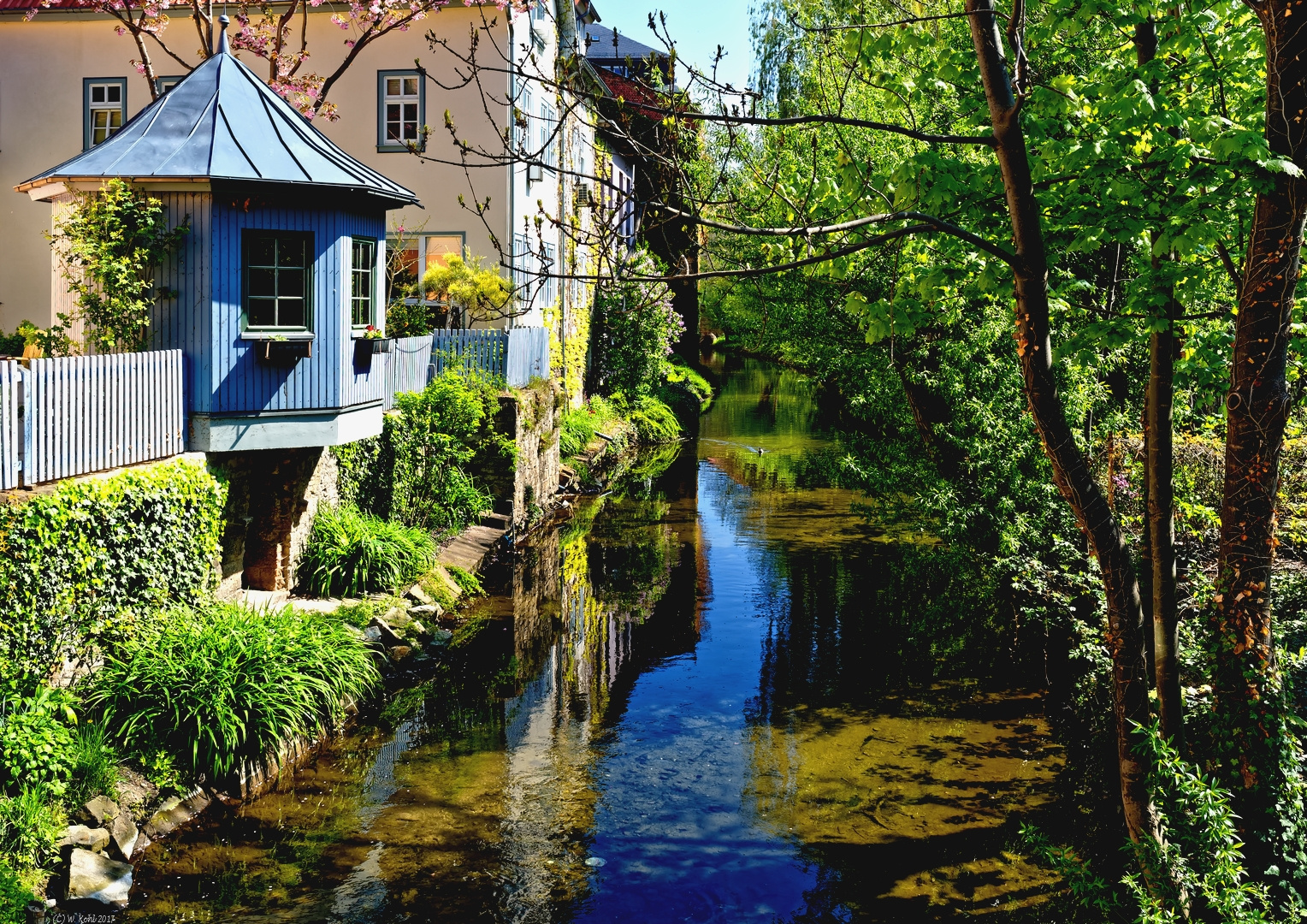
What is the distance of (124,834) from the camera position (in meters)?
8.84

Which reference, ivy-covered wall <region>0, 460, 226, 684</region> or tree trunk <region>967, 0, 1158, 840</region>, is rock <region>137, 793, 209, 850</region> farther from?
tree trunk <region>967, 0, 1158, 840</region>

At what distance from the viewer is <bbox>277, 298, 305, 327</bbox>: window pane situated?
13602mm

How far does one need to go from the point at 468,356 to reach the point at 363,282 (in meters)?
5.42

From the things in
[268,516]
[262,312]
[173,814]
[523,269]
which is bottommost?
[173,814]

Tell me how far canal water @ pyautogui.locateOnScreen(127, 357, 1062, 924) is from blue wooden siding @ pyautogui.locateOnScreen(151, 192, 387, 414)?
3797 millimetres

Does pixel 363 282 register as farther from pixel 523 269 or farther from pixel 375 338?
pixel 523 269

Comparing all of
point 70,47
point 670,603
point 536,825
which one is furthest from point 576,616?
→ point 70,47

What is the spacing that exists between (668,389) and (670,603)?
2495 centimetres

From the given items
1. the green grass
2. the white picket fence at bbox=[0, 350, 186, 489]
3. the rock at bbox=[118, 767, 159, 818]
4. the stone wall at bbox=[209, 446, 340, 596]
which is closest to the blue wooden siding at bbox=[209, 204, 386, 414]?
the white picket fence at bbox=[0, 350, 186, 489]

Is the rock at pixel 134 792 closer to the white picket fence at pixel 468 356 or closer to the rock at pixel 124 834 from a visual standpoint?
the rock at pixel 124 834

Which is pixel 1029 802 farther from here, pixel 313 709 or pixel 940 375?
pixel 313 709

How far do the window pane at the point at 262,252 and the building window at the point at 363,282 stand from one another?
1046mm

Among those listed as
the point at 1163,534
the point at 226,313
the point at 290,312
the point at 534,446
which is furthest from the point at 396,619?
the point at 1163,534

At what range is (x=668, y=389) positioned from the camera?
41.6 metres
